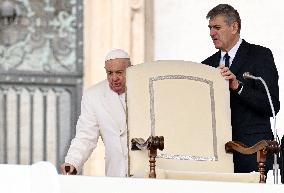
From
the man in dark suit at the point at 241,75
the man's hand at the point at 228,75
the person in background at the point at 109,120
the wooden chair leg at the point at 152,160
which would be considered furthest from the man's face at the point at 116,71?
the wooden chair leg at the point at 152,160

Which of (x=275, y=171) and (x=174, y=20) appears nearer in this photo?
(x=275, y=171)

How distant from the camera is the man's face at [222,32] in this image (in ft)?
17.7

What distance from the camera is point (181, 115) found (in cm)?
534

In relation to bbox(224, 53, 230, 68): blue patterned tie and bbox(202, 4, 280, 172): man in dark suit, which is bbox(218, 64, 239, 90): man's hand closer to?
bbox(202, 4, 280, 172): man in dark suit

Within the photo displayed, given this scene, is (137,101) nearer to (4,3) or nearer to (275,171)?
(275,171)

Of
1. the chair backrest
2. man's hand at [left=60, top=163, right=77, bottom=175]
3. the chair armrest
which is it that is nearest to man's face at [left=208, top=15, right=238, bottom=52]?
the chair backrest

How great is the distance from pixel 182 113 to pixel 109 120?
0.66 meters

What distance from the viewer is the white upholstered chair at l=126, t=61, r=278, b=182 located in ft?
17.2

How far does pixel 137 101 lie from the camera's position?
530cm

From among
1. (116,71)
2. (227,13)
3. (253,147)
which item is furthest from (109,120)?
(253,147)

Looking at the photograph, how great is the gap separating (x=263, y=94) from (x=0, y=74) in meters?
3.96

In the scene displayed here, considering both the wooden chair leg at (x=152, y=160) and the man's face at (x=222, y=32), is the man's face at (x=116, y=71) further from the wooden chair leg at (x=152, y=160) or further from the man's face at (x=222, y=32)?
the wooden chair leg at (x=152, y=160)

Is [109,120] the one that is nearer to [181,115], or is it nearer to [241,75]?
[181,115]

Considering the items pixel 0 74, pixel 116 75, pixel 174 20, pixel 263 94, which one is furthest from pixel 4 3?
pixel 263 94
